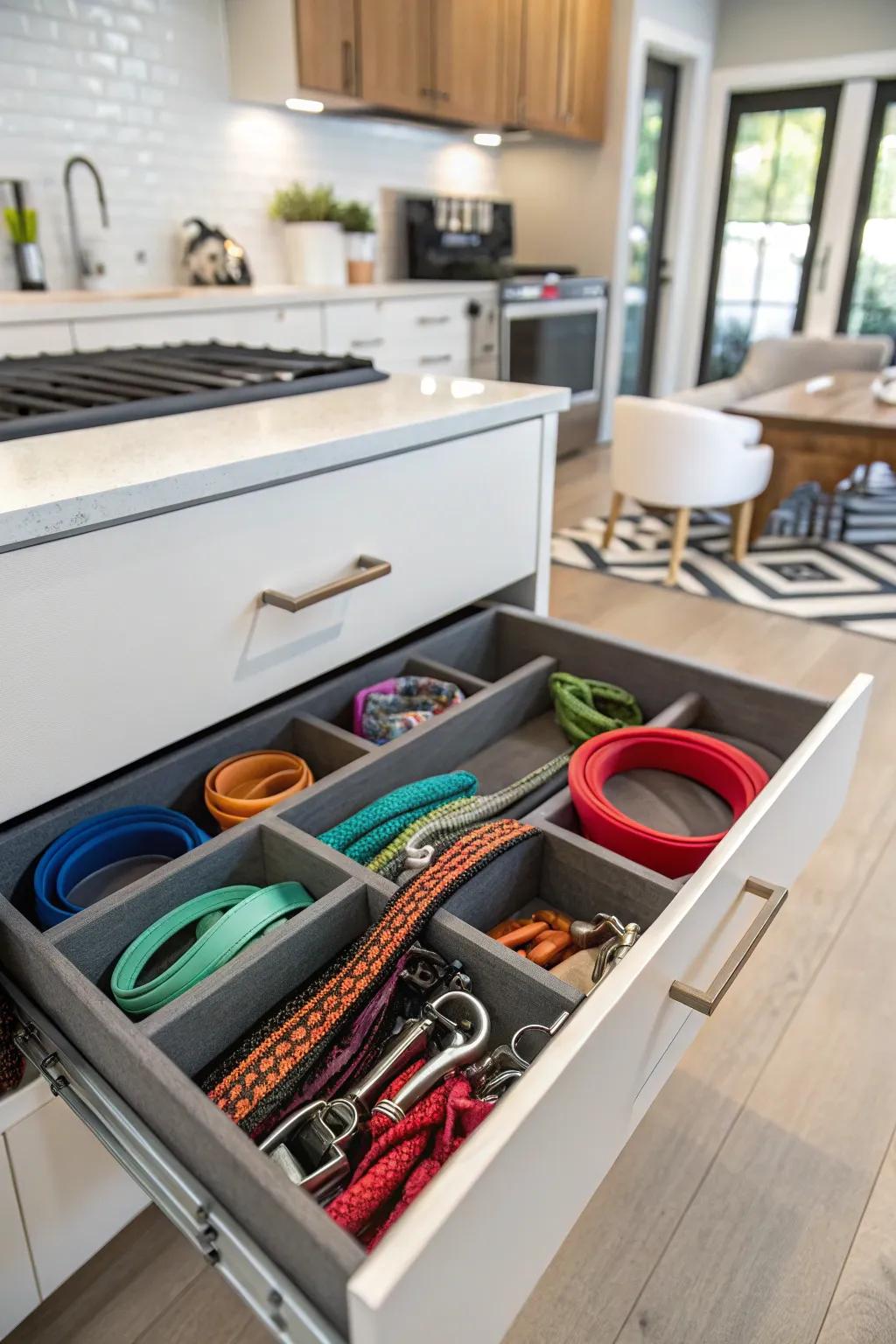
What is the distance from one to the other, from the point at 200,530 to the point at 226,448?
3.9 inches

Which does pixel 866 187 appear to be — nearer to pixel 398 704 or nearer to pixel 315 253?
pixel 315 253

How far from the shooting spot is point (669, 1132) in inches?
46.7

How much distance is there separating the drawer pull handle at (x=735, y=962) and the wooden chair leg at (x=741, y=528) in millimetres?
2931

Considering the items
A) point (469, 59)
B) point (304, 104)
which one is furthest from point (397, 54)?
point (469, 59)

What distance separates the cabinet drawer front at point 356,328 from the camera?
11.3ft

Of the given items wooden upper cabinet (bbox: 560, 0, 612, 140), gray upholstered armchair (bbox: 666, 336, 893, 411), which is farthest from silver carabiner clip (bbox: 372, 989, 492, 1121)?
wooden upper cabinet (bbox: 560, 0, 612, 140)

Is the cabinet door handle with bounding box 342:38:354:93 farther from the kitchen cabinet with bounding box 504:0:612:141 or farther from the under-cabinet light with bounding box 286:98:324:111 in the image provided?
the kitchen cabinet with bounding box 504:0:612:141

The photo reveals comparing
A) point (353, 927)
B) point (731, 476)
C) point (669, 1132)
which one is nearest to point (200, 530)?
point (353, 927)

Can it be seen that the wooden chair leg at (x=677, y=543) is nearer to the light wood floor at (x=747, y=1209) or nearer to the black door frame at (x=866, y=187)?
the light wood floor at (x=747, y=1209)

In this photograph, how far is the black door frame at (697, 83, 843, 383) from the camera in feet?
17.0

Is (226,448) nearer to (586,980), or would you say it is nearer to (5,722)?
(5,722)

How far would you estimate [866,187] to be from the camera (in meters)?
5.15

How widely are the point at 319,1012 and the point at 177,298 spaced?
269 cm

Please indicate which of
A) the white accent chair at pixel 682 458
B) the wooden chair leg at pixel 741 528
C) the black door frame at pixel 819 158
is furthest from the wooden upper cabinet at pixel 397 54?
the black door frame at pixel 819 158
